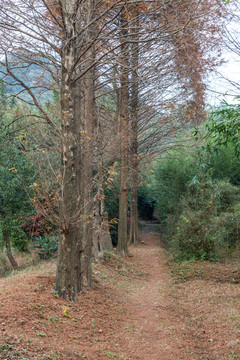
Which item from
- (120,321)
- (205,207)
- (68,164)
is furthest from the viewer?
(205,207)

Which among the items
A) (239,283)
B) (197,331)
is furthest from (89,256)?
(239,283)

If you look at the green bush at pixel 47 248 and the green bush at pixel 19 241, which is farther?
the green bush at pixel 19 241

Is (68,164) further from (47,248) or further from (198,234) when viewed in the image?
(198,234)

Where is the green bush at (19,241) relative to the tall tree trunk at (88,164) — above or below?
below

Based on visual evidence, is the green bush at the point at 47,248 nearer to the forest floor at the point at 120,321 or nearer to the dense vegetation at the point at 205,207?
the forest floor at the point at 120,321

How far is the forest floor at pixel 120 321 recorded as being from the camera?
155 inches

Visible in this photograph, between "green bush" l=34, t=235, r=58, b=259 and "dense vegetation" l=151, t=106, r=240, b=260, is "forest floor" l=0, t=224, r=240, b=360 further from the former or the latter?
"green bush" l=34, t=235, r=58, b=259

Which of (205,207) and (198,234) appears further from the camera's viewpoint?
(205,207)

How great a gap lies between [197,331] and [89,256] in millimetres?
2852

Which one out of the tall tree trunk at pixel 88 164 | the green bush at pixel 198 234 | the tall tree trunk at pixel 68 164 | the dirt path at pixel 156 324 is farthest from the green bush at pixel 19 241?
the tall tree trunk at pixel 68 164

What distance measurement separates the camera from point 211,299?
6.93m

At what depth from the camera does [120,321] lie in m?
5.83

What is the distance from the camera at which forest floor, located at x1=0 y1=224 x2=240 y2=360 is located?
393cm

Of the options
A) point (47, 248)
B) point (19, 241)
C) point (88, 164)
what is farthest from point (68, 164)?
point (19, 241)
